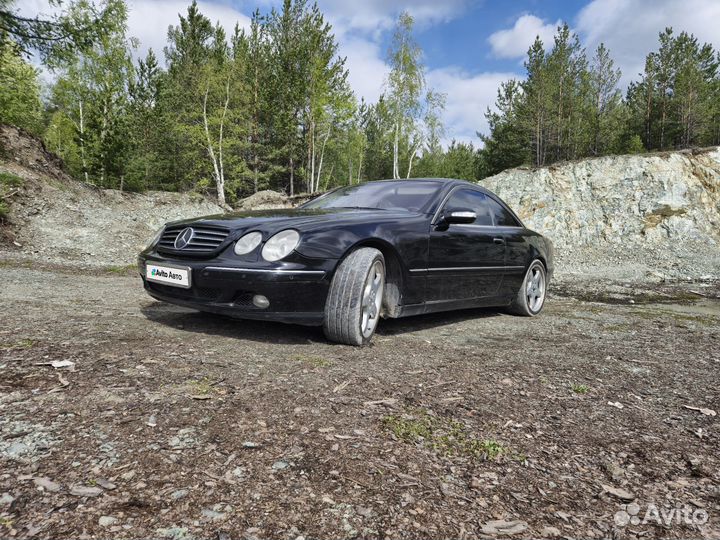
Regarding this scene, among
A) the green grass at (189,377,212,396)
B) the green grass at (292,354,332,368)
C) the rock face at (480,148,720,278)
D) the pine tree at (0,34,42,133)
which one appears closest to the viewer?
the green grass at (189,377,212,396)

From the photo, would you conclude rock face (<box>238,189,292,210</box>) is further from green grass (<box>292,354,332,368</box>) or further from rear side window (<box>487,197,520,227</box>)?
green grass (<box>292,354,332,368</box>)

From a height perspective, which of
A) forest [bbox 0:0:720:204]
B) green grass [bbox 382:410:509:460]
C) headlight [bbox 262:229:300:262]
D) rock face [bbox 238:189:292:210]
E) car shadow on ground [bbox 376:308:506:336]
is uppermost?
forest [bbox 0:0:720:204]

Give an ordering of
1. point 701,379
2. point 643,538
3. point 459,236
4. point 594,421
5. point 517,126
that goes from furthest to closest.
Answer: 1. point 517,126
2. point 459,236
3. point 701,379
4. point 594,421
5. point 643,538

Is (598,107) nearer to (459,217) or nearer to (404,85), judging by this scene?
(404,85)

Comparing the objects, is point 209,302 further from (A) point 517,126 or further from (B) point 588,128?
(B) point 588,128

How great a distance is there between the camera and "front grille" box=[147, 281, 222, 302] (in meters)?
2.97

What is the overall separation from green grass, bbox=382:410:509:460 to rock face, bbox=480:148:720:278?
14.0 metres

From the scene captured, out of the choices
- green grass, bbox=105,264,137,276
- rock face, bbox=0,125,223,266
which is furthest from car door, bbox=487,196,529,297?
rock face, bbox=0,125,223,266

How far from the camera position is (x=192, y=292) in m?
3.05

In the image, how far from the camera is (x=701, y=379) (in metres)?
2.72

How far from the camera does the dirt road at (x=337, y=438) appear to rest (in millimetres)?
1217

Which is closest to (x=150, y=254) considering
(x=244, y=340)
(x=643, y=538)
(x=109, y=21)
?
(x=244, y=340)

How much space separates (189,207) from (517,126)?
1991 centimetres

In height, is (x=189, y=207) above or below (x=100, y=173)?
below
